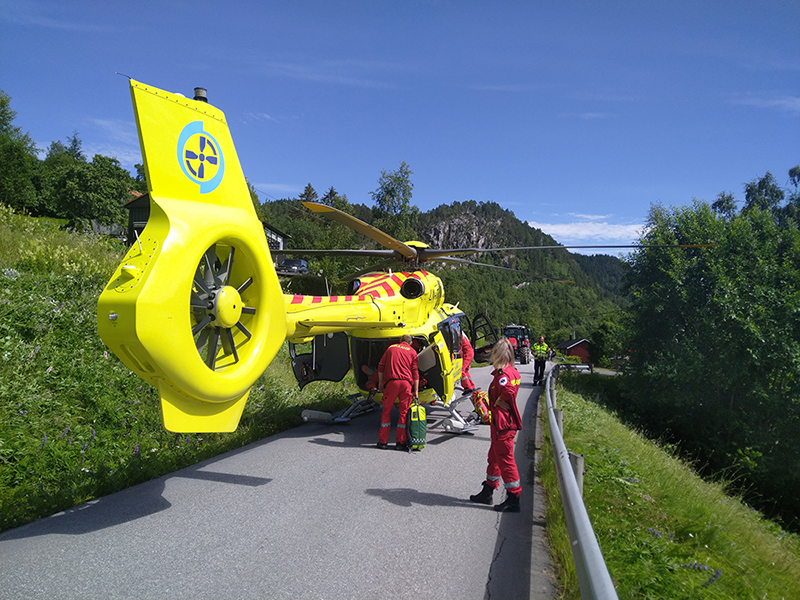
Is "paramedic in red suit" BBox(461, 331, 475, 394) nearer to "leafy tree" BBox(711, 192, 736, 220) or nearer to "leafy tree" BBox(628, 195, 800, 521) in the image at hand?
"leafy tree" BBox(628, 195, 800, 521)

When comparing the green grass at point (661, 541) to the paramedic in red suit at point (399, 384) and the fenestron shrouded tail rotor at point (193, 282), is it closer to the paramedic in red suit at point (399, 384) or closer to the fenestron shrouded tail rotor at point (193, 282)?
the paramedic in red suit at point (399, 384)

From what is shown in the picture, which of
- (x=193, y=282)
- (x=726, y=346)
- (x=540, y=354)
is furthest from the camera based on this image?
(x=726, y=346)

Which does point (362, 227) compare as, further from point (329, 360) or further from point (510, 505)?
point (510, 505)

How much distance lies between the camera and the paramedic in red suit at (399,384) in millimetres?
7608

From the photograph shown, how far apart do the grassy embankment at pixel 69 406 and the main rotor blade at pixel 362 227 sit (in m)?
3.75

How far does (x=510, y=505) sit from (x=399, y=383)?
9.54 feet

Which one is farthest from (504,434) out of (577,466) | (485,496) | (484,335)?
(484,335)

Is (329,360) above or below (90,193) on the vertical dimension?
below

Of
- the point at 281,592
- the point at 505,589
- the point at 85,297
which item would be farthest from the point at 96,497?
the point at 85,297

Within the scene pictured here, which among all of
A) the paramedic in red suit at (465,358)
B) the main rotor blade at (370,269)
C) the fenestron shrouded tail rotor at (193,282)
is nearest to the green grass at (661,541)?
Result: the paramedic in red suit at (465,358)

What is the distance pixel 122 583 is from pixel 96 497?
6.65 ft

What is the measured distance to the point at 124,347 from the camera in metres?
3.88

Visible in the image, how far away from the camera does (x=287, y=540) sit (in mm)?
4281

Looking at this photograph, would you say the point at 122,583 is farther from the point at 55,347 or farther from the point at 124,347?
the point at 55,347
